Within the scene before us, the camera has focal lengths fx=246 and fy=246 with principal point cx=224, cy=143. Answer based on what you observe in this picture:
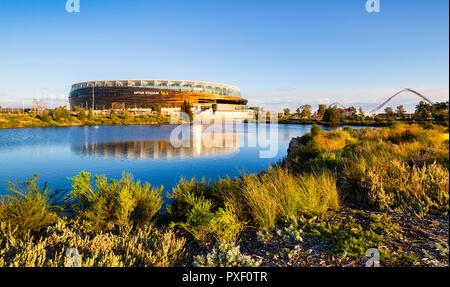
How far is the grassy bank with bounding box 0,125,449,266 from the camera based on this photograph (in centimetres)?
338

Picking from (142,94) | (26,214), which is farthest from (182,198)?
(142,94)

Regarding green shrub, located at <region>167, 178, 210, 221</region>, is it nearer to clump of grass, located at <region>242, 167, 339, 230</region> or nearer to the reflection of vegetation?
clump of grass, located at <region>242, 167, 339, 230</region>

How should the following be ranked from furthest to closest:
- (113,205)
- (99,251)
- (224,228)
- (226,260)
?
(113,205)
(224,228)
(99,251)
(226,260)

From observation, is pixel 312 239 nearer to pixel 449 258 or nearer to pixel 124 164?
pixel 449 258

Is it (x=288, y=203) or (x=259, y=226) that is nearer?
(x=259, y=226)

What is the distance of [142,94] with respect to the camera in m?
104

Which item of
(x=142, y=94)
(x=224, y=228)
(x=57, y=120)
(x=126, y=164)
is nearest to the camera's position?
(x=224, y=228)

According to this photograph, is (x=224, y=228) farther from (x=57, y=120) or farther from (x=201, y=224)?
(x=57, y=120)

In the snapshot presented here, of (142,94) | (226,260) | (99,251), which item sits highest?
(142,94)

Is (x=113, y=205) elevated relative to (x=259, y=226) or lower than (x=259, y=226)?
elevated

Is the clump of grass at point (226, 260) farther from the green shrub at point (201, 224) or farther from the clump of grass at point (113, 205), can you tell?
the clump of grass at point (113, 205)

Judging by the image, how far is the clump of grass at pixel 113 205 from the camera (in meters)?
5.25

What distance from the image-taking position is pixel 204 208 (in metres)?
4.78

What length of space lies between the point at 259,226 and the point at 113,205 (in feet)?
11.0
